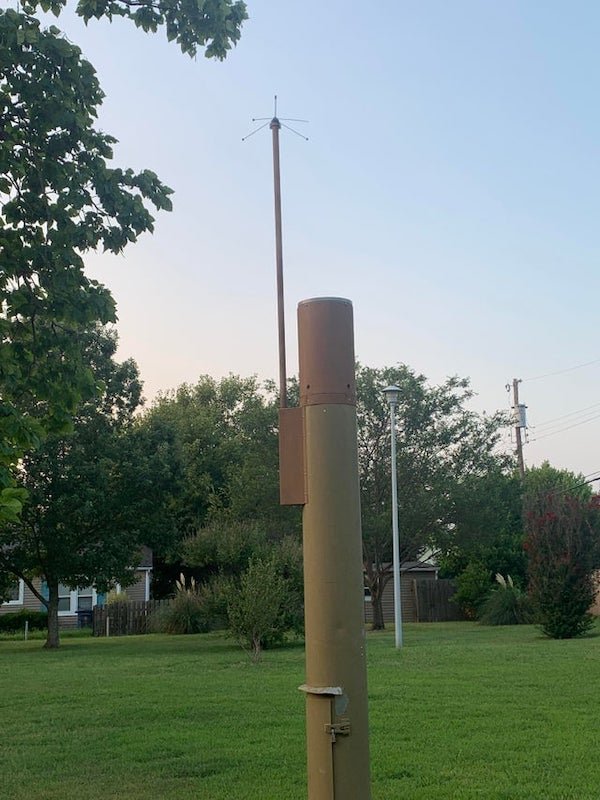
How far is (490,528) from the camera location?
31.3 m

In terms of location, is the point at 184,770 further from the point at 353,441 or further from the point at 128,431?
the point at 128,431

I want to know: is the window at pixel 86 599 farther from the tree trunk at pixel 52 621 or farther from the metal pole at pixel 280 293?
the metal pole at pixel 280 293

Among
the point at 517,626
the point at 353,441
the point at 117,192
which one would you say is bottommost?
the point at 517,626

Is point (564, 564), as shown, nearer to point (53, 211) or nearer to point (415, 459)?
point (415, 459)

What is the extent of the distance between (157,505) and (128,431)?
7.59ft

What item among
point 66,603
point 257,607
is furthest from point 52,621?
point 66,603

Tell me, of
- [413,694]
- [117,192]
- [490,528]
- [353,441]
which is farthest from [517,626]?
[353,441]

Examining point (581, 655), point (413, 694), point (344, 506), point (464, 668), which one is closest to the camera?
point (344, 506)

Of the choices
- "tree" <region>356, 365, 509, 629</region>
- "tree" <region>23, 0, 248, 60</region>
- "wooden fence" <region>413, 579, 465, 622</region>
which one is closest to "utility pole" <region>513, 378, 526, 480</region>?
"wooden fence" <region>413, 579, 465, 622</region>

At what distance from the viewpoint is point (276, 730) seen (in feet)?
28.3

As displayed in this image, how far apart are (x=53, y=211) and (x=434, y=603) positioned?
32885 millimetres

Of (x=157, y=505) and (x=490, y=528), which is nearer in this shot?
(x=157, y=505)

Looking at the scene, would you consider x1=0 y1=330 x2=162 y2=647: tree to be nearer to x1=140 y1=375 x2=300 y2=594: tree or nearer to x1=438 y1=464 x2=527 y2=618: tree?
x1=140 y1=375 x2=300 y2=594: tree

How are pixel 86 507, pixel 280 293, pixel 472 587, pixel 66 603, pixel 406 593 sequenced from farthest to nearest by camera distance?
pixel 406 593 < pixel 66 603 < pixel 472 587 < pixel 86 507 < pixel 280 293
